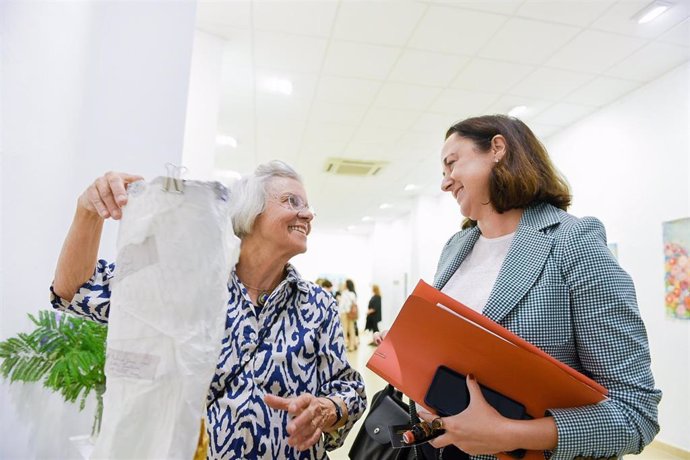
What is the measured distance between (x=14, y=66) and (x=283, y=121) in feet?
14.4

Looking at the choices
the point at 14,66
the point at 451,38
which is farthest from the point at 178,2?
the point at 451,38

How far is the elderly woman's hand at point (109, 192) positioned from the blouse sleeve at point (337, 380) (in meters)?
0.74

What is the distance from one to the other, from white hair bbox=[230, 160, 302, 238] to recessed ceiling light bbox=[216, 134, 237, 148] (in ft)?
17.5

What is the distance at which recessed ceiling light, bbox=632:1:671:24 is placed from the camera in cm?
320

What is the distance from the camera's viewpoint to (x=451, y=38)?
3691 millimetres

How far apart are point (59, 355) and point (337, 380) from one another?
1246 mm

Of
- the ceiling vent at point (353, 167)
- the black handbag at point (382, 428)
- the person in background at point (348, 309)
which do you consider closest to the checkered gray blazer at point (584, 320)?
the black handbag at point (382, 428)

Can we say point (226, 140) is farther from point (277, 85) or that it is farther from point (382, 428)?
point (382, 428)

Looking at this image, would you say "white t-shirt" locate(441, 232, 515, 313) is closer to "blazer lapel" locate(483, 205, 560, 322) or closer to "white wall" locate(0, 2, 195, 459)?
"blazer lapel" locate(483, 205, 560, 322)

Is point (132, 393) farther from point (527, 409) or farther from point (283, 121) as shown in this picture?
point (283, 121)

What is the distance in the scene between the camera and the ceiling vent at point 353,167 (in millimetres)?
7168

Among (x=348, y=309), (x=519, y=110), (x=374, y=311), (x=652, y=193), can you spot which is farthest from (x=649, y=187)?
(x=374, y=311)

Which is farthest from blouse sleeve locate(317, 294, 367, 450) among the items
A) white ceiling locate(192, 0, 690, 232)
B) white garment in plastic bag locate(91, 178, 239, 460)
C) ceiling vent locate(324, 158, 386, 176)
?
ceiling vent locate(324, 158, 386, 176)

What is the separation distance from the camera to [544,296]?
930mm
